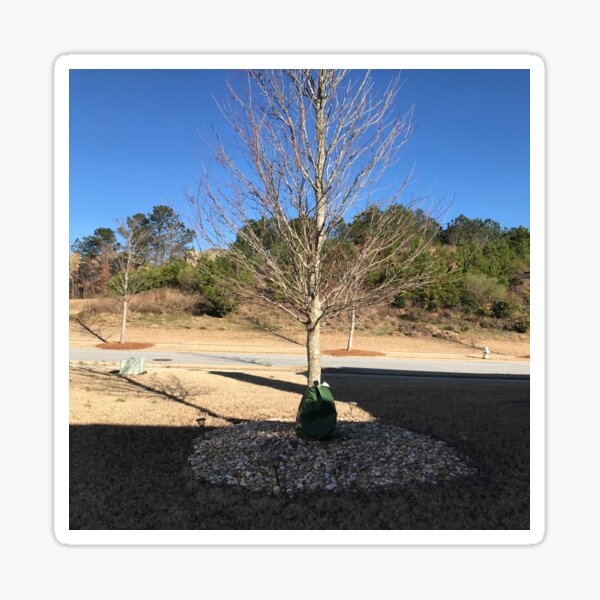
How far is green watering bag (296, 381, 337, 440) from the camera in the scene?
418 centimetres

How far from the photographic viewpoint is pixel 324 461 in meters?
3.94

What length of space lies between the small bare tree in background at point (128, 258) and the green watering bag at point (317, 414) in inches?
525

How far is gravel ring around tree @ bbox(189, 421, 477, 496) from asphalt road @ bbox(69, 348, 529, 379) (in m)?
6.53

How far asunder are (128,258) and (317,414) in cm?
1358

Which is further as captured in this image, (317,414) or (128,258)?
(128,258)

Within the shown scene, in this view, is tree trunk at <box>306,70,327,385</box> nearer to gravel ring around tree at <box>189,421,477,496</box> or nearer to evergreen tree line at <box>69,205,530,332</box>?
gravel ring around tree at <box>189,421,477,496</box>

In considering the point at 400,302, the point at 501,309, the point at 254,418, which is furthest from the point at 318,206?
the point at 501,309

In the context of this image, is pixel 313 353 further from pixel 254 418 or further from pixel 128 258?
pixel 128 258

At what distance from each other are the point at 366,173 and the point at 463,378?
7.64 m

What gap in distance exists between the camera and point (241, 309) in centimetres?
2172

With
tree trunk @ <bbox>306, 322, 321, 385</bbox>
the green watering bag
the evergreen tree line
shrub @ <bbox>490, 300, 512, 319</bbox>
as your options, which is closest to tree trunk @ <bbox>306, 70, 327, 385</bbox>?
tree trunk @ <bbox>306, 322, 321, 385</bbox>

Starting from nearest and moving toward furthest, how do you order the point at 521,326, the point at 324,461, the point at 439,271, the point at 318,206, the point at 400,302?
the point at 318,206 → the point at 324,461 → the point at 439,271 → the point at 521,326 → the point at 400,302
